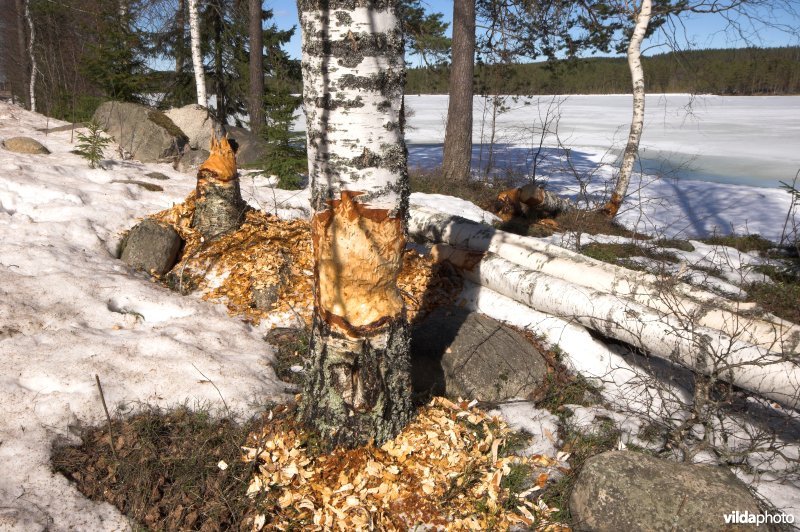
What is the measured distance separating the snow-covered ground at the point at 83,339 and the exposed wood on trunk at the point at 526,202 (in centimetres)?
348

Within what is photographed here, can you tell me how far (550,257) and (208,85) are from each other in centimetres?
1318

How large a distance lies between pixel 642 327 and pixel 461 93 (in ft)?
23.3

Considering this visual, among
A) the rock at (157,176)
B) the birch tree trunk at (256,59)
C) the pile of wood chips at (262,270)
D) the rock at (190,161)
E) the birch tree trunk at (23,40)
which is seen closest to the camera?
the pile of wood chips at (262,270)

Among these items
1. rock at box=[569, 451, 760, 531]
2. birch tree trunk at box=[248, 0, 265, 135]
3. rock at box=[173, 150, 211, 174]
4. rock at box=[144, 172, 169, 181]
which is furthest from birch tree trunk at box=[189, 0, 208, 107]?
rock at box=[569, 451, 760, 531]

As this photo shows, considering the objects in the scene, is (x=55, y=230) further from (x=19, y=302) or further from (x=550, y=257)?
(x=550, y=257)

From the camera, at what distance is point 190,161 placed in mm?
8586

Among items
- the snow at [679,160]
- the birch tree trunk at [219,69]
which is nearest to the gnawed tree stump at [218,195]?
the snow at [679,160]

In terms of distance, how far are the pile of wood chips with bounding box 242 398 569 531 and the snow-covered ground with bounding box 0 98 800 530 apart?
0.62 metres

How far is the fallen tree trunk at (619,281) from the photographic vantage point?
3199 mm

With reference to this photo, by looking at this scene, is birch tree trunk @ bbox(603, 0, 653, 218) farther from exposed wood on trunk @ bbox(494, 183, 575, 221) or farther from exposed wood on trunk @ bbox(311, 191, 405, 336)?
exposed wood on trunk @ bbox(311, 191, 405, 336)

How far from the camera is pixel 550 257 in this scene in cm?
451

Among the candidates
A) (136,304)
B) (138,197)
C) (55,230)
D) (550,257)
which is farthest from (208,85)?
(550,257)

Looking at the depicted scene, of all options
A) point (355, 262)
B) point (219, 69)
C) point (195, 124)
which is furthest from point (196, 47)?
point (355, 262)

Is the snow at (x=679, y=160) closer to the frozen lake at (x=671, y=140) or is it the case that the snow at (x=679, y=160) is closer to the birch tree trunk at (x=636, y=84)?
the frozen lake at (x=671, y=140)
